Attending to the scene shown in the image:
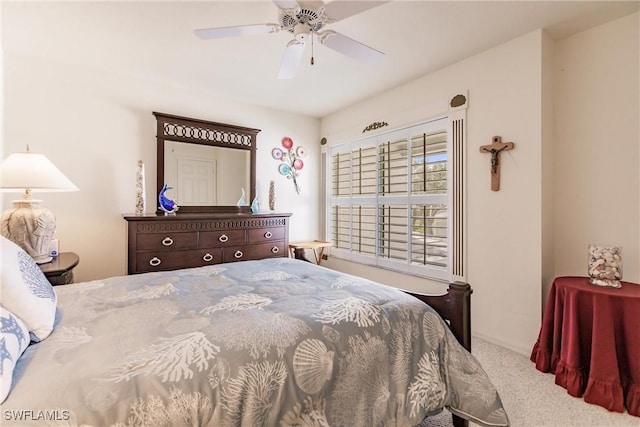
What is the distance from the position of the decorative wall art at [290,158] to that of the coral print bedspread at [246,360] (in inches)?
102

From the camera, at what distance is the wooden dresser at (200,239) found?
2.66 m

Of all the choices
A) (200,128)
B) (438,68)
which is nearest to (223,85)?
(200,128)

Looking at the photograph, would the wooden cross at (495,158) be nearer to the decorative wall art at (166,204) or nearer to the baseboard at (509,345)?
the baseboard at (509,345)

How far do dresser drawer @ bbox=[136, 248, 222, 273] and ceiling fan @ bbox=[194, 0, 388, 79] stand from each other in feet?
6.15

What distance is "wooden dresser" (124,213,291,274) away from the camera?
266 centimetres

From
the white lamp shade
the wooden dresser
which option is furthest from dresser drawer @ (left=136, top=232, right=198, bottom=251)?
the white lamp shade

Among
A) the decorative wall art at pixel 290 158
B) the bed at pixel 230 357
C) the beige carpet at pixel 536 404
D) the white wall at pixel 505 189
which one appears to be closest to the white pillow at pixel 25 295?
the bed at pixel 230 357

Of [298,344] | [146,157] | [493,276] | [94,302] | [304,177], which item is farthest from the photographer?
[304,177]

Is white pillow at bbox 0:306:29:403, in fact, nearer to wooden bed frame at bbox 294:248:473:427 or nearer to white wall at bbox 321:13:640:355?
wooden bed frame at bbox 294:248:473:427

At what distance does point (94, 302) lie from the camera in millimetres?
1375

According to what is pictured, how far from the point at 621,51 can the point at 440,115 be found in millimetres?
1248

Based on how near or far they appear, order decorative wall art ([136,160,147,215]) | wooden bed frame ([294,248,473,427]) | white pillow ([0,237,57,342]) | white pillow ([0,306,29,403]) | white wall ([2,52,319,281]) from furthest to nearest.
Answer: decorative wall art ([136,160,147,215]) < white wall ([2,52,319,281]) < wooden bed frame ([294,248,473,427]) < white pillow ([0,237,57,342]) < white pillow ([0,306,29,403])

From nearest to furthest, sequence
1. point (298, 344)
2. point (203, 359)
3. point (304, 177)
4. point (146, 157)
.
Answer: point (203, 359) → point (298, 344) → point (146, 157) → point (304, 177)

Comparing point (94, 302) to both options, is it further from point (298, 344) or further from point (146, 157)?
point (146, 157)
